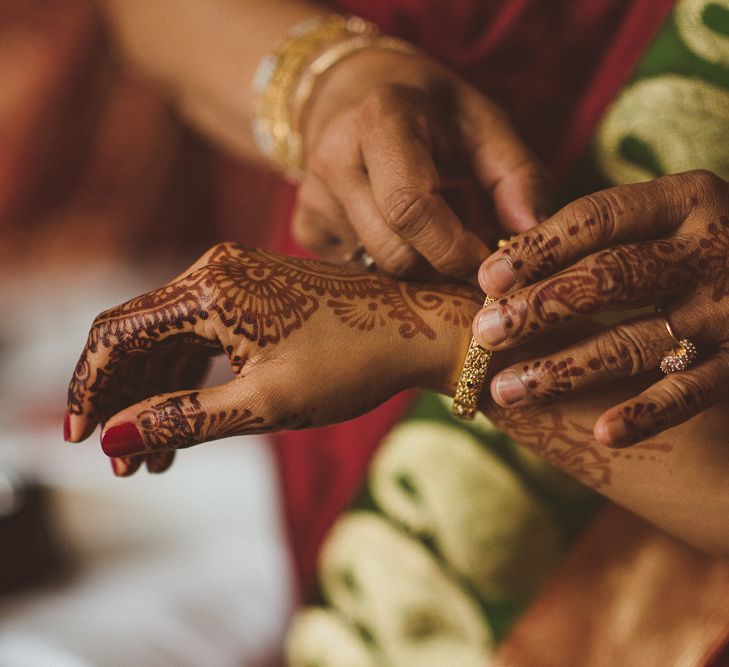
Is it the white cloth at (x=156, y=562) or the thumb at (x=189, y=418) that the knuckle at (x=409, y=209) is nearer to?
the thumb at (x=189, y=418)

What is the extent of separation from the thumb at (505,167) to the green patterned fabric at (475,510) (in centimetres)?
12

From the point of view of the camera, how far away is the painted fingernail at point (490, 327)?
19.9 inches

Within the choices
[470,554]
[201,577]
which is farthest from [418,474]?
[201,577]

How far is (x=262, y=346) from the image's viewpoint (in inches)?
21.3

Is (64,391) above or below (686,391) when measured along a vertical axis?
below

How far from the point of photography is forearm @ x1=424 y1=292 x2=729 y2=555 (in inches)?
23.6

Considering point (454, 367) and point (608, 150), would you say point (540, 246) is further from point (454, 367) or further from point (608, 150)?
point (608, 150)

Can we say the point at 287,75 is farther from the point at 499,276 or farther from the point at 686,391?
the point at 686,391

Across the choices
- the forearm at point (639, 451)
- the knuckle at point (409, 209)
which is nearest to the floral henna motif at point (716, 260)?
the forearm at point (639, 451)

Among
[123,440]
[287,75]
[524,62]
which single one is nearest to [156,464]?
[123,440]

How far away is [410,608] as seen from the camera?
33.2 inches

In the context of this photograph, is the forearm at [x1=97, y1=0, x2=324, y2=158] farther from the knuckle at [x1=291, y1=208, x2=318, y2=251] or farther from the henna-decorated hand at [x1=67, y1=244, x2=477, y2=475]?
the henna-decorated hand at [x1=67, y1=244, x2=477, y2=475]

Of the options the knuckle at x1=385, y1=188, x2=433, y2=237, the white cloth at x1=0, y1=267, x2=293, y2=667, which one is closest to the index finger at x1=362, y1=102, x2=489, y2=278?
the knuckle at x1=385, y1=188, x2=433, y2=237

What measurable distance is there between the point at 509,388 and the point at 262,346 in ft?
0.61
